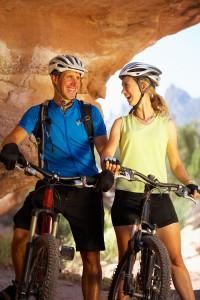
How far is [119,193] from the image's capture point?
427 centimetres

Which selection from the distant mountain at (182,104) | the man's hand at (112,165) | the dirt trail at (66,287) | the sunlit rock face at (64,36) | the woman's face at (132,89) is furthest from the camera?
the distant mountain at (182,104)

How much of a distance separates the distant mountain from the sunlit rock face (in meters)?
A: 100

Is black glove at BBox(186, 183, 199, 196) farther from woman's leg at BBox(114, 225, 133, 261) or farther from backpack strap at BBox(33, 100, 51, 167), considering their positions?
backpack strap at BBox(33, 100, 51, 167)

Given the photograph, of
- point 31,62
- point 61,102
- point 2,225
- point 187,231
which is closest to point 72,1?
point 31,62

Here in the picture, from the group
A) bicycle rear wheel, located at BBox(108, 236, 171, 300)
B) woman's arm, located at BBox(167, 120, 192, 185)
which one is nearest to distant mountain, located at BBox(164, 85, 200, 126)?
woman's arm, located at BBox(167, 120, 192, 185)

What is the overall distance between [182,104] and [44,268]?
4446 inches

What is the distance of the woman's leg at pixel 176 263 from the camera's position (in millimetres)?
4125

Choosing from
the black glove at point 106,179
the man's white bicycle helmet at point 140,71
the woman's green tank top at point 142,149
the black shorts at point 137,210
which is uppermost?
the man's white bicycle helmet at point 140,71

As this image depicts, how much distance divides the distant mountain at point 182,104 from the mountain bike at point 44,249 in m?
105

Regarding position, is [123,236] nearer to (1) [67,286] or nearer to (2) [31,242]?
(2) [31,242]

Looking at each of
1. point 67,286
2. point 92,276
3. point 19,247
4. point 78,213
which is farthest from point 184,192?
point 67,286

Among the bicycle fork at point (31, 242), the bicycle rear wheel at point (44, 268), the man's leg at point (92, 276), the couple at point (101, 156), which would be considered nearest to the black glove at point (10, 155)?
the couple at point (101, 156)

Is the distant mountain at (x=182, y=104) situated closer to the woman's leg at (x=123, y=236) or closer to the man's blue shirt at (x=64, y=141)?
the man's blue shirt at (x=64, y=141)

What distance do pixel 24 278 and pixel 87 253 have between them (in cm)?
54
